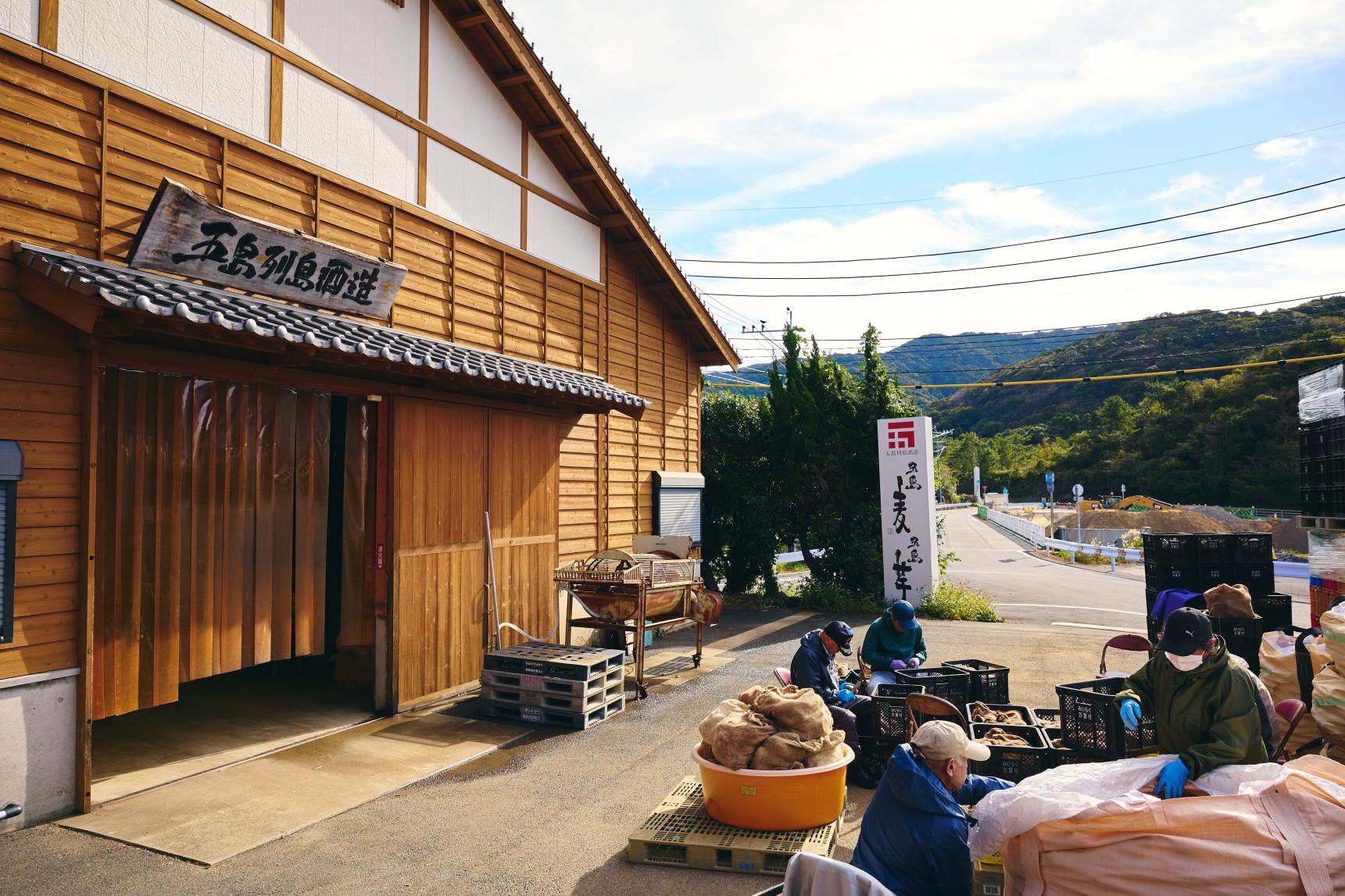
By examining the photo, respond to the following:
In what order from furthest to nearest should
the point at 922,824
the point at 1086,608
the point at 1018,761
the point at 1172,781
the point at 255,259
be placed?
the point at 1086,608 → the point at 255,259 → the point at 1018,761 → the point at 1172,781 → the point at 922,824

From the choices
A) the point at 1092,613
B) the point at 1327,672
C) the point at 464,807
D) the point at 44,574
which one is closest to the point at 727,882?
the point at 464,807

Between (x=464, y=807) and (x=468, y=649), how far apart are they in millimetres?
3531

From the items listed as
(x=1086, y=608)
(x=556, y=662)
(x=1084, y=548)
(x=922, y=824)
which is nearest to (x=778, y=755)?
(x=922, y=824)

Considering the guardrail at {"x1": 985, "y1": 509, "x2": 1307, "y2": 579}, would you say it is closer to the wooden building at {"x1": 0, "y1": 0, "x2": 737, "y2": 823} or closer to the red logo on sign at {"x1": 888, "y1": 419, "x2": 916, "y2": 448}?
the red logo on sign at {"x1": 888, "y1": 419, "x2": 916, "y2": 448}

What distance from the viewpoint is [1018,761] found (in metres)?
5.89

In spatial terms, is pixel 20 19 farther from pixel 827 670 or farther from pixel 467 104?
pixel 827 670

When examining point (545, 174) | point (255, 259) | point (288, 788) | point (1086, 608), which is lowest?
point (1086, 608)

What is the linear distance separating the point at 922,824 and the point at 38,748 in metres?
6.10

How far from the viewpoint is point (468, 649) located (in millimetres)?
9680

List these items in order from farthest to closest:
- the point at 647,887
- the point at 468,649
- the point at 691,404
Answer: the point at 691,404
the point at 468,649
the point at 647,887

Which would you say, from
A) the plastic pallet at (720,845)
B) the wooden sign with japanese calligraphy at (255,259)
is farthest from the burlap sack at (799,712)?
the wooden sign with japanese calligraphy at (255,259)

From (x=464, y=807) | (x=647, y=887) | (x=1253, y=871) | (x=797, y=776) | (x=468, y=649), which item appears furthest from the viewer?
(x=468, y=649)

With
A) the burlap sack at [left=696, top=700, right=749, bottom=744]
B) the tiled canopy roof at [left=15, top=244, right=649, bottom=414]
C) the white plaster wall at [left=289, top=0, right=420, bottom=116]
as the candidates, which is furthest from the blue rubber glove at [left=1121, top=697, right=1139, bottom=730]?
the white plaster wall at [left=289, top=0, right=420, bottom=116]

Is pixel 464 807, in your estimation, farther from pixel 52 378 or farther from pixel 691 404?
pixel 691 404
